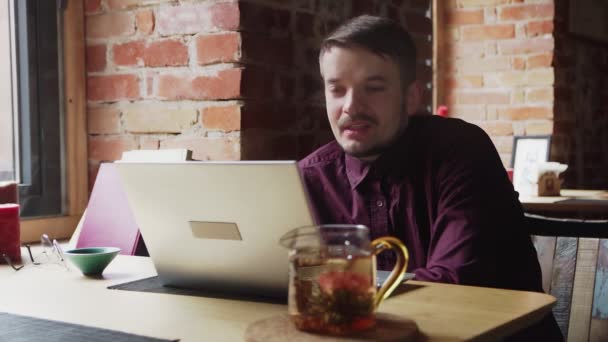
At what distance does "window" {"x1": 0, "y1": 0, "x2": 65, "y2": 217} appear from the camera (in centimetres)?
211

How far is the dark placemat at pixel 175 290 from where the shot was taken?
3.91 feet

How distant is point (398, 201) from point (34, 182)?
3.45 feet

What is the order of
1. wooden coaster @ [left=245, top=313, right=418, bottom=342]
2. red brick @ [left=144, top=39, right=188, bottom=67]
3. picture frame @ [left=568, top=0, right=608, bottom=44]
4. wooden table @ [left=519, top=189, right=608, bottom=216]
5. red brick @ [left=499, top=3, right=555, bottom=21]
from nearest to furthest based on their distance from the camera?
wooden coaster @ [left=245, top=313, right=418, bottom=342]
red brick @ [left=144, top=39, right=188, bottom=67]
wooden table @ [left=519, top=189, right=608, bottom=216]
red brick @ [left=499, top=3, right=555, bottom=21]
picture frame @ [left=568, top=0, right=608, bottom=44]

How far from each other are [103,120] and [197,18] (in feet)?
1.41

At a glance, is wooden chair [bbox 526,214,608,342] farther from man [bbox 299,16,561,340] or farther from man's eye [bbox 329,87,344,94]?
man's eye [bbox 329,87,344,94]

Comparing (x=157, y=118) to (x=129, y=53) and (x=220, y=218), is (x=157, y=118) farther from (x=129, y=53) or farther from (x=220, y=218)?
(x=220, y=218)

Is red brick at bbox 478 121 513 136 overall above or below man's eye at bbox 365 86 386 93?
below

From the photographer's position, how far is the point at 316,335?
925mm

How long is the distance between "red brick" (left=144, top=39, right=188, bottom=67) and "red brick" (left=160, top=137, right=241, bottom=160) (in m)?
0.20

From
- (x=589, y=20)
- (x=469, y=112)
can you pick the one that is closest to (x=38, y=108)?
(x=469, y=112)

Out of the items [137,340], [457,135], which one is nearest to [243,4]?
[457,135]

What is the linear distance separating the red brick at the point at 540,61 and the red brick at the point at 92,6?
212 centimetres

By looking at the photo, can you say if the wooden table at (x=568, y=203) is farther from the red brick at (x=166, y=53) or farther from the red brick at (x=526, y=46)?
the red brick at (x=166, y=53)

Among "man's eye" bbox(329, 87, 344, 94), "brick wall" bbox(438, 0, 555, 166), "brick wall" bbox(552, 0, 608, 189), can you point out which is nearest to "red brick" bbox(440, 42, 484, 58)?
"brick wall" bbox(438, 0, 555, 166)
